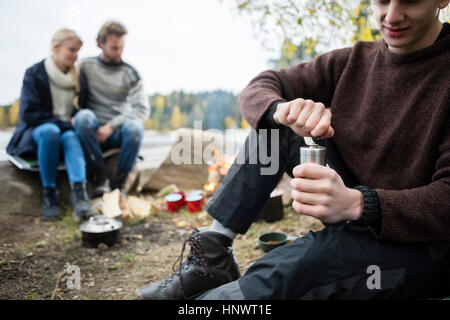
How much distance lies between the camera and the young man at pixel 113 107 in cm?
406

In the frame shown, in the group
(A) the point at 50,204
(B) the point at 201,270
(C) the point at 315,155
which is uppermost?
(C) the point at 315,155

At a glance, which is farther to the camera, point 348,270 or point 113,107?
point 113,107

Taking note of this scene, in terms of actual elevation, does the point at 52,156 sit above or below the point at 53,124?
below

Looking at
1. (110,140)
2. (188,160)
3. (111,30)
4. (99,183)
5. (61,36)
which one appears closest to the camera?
(61,36)

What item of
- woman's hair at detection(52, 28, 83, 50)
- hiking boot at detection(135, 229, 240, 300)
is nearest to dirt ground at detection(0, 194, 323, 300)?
hiking boot at detection(135, 229, 240, 300)

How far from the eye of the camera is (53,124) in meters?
3.67

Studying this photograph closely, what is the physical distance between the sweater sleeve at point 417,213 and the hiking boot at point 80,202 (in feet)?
9.49

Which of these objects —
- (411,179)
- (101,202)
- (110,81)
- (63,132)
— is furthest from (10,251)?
(411,179)

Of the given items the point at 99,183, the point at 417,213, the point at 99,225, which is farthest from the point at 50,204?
the point at 417,213

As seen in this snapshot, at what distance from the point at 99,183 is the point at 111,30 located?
1.86 meters

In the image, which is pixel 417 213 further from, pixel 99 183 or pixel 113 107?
pixel 113 107

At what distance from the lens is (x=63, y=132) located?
378 cm
